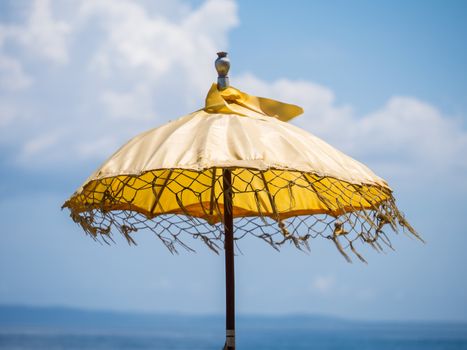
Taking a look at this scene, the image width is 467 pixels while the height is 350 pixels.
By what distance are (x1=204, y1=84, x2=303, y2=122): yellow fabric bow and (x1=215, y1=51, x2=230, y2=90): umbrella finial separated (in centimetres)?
3

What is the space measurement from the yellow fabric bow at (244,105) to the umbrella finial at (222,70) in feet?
0.10

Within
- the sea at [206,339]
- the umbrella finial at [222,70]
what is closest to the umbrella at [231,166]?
the umbrella finial at [222,70]

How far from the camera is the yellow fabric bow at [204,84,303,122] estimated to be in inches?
168

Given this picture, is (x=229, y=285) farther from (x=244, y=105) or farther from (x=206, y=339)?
(x=206, y=339)

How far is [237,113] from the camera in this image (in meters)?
4.20

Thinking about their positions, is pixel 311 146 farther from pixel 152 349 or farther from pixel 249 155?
pixel 152 349

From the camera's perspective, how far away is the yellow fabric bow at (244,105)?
168 inches

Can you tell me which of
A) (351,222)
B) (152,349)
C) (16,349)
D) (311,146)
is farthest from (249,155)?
(152,349)

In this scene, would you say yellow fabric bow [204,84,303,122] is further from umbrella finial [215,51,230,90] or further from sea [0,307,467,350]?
sea [0,307,467,350]

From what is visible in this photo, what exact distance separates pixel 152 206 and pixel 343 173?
166 centimetres

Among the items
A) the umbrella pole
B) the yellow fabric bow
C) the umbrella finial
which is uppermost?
the umbrella finial

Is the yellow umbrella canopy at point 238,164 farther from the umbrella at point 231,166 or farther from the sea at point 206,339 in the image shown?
the sea at point 206,339

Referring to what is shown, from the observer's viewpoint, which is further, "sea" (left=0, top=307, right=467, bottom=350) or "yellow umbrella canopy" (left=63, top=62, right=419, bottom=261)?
"sea" (left=0, top=307, right=467, bottom=350)

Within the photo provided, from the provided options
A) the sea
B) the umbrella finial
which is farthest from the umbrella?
the sea
